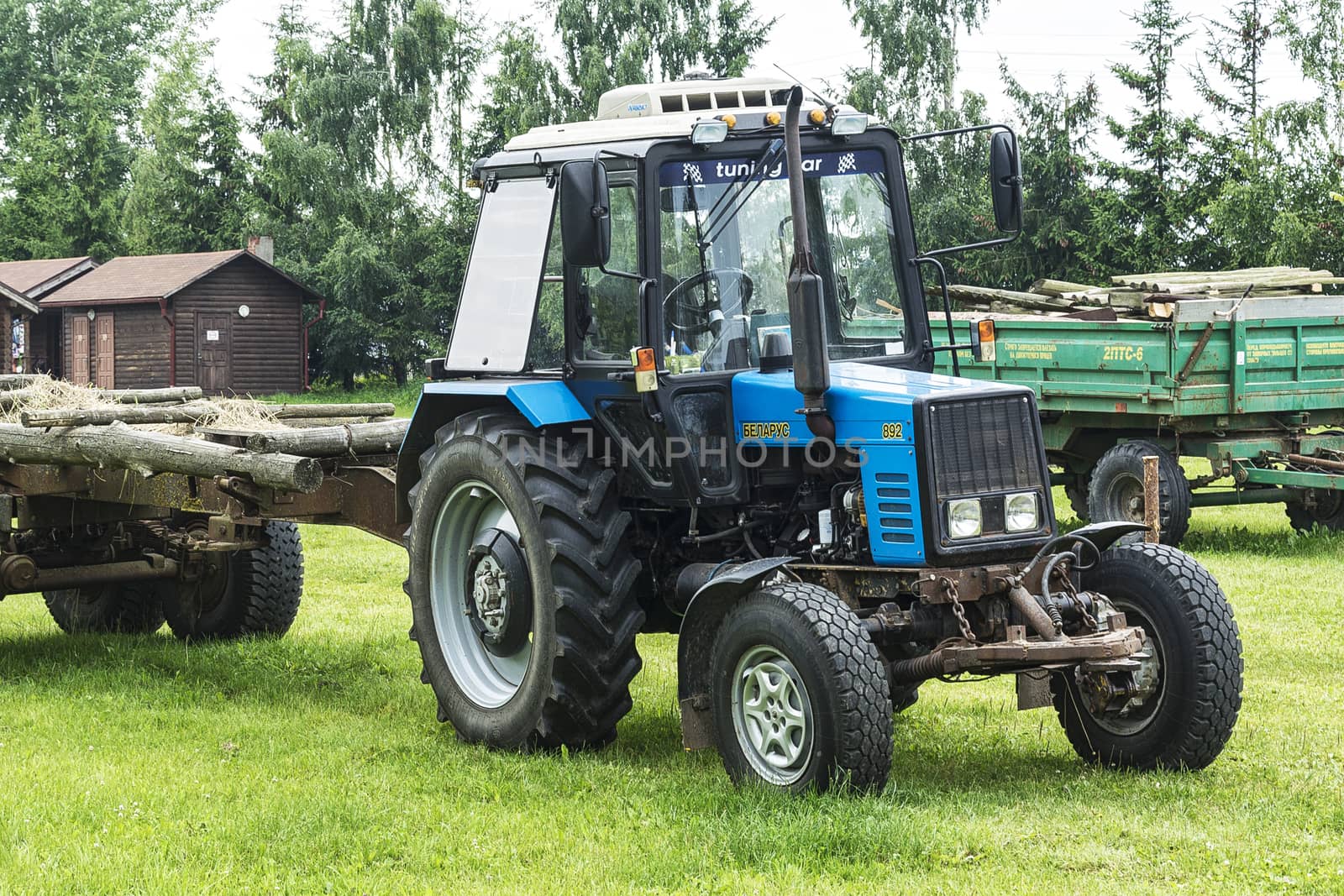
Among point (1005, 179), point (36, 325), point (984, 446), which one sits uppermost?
point (36, 325)

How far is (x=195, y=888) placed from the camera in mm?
4949

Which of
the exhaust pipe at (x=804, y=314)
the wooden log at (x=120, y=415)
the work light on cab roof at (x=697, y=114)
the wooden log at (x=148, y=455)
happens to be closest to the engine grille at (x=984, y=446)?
the exhaust pipe at (x=804, y=314)

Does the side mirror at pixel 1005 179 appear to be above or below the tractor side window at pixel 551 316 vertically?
above

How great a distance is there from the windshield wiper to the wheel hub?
1.58 meters

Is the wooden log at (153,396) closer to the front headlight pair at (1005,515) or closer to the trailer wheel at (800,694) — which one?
the trailer wheel at (800,694)

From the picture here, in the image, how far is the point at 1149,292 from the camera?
46.5ft

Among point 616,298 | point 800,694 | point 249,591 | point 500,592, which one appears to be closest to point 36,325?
point 249,591

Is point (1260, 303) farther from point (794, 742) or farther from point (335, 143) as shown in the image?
point (335, 143)

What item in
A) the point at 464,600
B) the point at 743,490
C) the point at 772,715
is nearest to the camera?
the point at 772,715

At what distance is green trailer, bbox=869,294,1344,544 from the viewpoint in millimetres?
13086

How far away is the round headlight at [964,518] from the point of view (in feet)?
19.4

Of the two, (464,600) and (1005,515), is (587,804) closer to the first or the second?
(464,600)

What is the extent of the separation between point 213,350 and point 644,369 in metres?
36.0

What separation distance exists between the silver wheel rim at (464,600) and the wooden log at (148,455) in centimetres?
67
